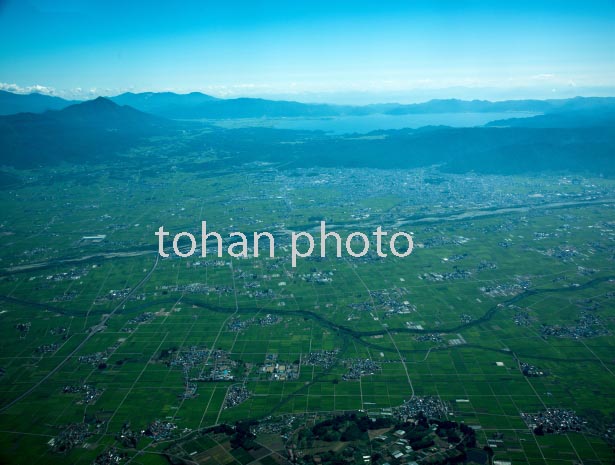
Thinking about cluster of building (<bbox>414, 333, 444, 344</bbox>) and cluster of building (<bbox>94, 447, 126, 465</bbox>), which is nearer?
cluster of building (<bbox>94, 447, 126, 465</bbox>)

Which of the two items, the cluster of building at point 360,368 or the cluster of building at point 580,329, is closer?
the cluster of building at point 360,368

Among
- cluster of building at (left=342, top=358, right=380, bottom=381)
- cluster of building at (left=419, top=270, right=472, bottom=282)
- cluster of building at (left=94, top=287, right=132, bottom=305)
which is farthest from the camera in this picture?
cluster of building at (left=419, top=270, right=472, bottom=282)

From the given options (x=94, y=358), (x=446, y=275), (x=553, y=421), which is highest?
(x=446, y=275)

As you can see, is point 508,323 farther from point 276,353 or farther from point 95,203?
point 95,203

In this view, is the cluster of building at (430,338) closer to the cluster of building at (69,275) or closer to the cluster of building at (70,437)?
the cluster of building at (70,437)

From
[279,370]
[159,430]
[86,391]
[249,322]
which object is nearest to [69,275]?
[86,391]

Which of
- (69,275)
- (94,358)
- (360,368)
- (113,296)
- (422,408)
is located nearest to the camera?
(422,408)

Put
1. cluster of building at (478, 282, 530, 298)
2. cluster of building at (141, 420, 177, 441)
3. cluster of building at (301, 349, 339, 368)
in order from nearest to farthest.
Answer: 1. cluster of building at (141, 420, 177, 441)
2. cluster of building at (301, 349, 339, 368)
3. cluster of building at (478, 282, 530, 298)

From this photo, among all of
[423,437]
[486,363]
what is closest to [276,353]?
[423,437]

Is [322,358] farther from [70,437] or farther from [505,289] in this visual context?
[505,289]

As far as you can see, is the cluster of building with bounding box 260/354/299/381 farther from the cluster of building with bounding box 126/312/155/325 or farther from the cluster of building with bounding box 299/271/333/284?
the cluster of building with bounding box 299/271/333/284

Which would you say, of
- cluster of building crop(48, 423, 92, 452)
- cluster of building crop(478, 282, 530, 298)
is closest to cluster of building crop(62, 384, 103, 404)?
cluster of building crop(48, 423, 92, 452)

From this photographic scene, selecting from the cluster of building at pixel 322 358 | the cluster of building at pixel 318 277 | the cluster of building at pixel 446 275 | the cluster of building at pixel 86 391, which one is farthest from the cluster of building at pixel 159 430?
the cluster of building at pixel 446 275
